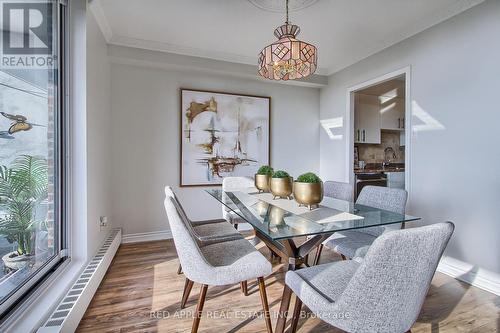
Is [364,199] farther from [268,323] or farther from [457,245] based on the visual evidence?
[268,323]

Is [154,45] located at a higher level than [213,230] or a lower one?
higher

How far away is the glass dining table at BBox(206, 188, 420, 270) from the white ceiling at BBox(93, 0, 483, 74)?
175 centimetres

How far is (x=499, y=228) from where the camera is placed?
1.92m

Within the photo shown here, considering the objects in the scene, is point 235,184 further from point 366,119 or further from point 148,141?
point 366,119

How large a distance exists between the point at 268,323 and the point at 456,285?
1819 mm

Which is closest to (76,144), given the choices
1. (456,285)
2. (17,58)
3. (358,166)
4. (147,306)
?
(17,58)

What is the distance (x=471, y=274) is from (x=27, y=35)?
375 cm

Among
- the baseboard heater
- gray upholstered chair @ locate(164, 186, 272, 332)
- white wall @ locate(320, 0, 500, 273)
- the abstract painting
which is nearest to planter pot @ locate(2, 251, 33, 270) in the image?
the baseboard heater

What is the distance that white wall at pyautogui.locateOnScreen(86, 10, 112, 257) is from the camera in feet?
6.49

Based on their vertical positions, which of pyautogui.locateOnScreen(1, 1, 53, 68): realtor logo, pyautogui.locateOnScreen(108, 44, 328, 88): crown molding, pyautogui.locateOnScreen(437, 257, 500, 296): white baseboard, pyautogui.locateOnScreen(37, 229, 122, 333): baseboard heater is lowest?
pyautogui.locateOnScreen(437, 257, 500, 296): white baseboard

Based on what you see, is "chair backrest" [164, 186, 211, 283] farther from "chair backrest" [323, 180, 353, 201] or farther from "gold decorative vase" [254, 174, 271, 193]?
"chair backrest" [323, 180, 353, 201]

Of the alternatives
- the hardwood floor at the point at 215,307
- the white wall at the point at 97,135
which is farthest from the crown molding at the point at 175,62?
the hardwood floor at the point at 215,307

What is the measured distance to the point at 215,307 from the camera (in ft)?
5.68

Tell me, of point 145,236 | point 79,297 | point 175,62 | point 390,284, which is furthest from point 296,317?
point 175,62
